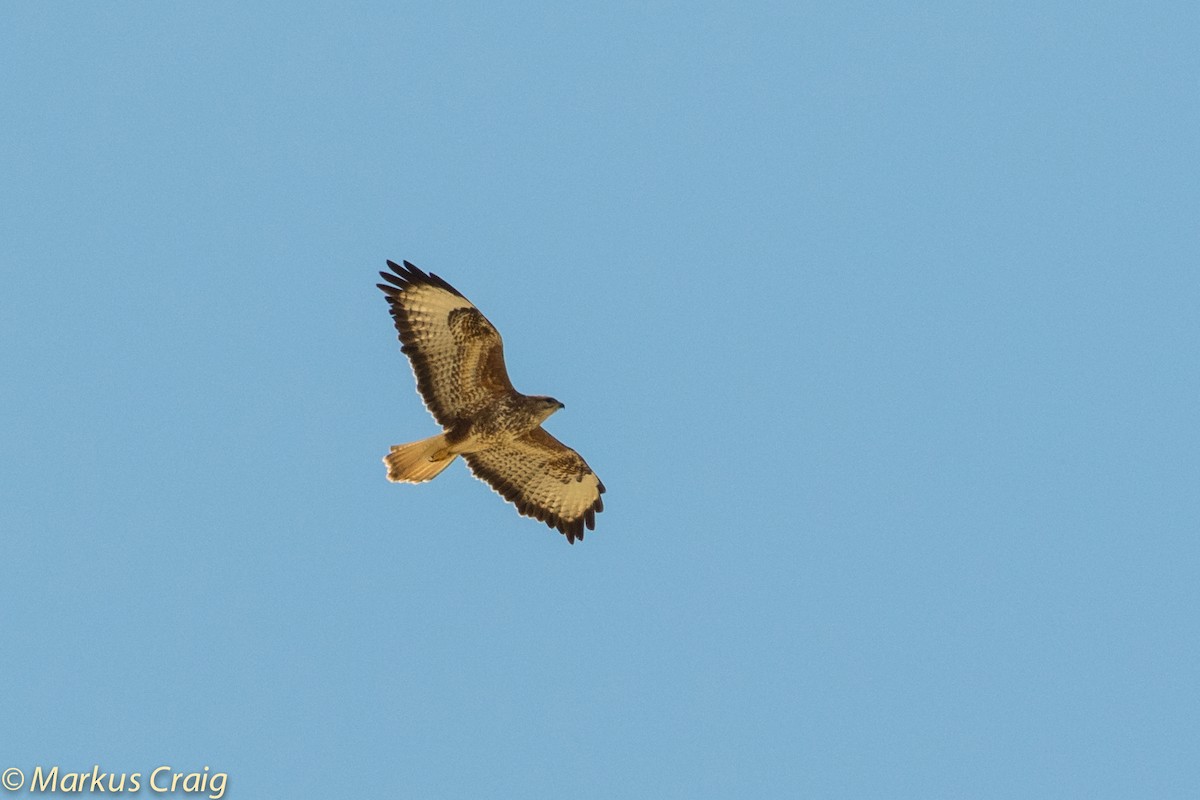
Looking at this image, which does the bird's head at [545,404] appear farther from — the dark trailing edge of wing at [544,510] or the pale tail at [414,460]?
the dark trailing edge of wing at [544,510]

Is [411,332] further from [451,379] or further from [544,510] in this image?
[544,510]

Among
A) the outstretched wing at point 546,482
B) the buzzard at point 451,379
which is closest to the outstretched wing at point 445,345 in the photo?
the buzzard at point 451,379

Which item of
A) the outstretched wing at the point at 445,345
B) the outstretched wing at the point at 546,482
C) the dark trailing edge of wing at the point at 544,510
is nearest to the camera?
the outstretched wing at the point at 445,345

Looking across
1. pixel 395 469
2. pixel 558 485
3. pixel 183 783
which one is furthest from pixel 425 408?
pixel 183 783

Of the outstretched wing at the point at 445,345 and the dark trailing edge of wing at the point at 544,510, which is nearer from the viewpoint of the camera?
the outstretched wing at the point at 445,345

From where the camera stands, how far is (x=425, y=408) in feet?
51.3

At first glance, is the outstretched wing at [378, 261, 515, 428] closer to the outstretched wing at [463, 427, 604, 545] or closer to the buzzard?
the buzzard

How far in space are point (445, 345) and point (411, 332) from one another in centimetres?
36

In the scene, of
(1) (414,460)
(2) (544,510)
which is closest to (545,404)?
(1) (414,460)

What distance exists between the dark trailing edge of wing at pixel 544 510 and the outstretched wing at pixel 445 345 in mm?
Answer: 1244

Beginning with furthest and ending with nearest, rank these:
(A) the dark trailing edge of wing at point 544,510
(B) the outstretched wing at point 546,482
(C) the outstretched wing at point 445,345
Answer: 1. (A) the dark trailing edge of wing at point 544,510
2. (B) the outstretched wing at point 546,482
3. (C) the outstretched wing at point 445,345

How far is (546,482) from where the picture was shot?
54.9ft

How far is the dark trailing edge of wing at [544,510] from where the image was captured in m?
16.7

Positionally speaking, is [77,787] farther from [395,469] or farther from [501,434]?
[501,434]
